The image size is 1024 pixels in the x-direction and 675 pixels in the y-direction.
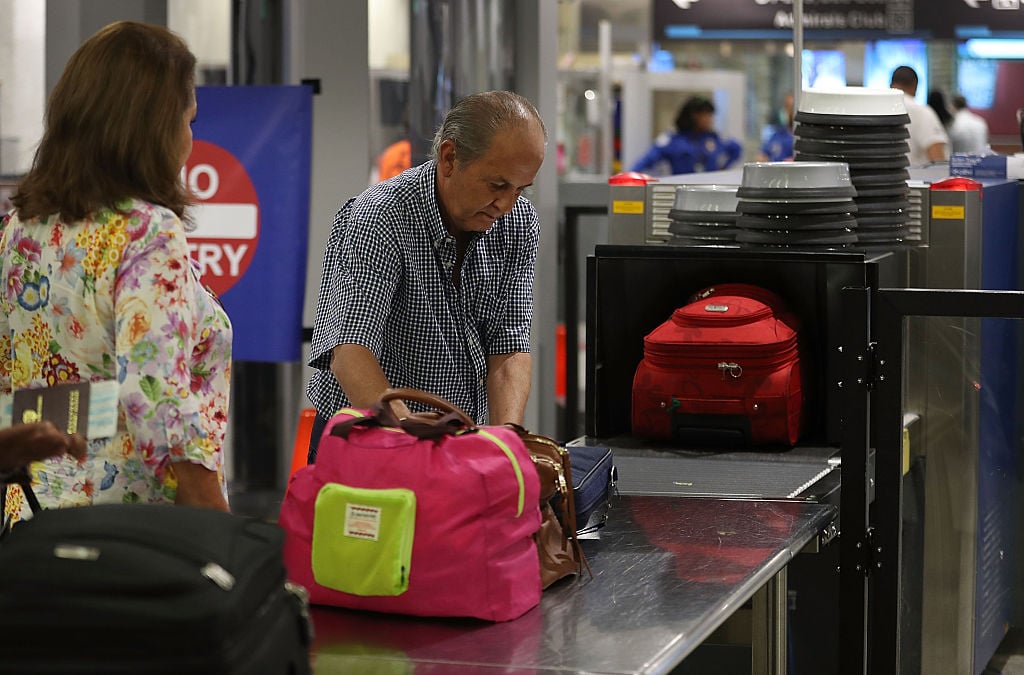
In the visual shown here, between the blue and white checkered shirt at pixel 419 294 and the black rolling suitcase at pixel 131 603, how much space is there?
120 centimetres

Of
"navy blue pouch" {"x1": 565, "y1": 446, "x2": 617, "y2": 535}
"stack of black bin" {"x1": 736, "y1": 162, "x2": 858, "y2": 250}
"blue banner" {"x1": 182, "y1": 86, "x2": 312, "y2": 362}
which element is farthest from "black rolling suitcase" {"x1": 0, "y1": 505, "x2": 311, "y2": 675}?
"blue banner" {"x1": 182, "y1": 86, "x2": 312, "y2": 362}

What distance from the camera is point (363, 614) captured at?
7.54ft

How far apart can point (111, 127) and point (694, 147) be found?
10.4 meters

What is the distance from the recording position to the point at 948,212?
12.8 ft

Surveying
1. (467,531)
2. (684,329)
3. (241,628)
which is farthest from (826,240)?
(241,628)

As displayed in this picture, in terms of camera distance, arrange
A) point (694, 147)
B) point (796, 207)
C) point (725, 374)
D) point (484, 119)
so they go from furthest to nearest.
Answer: point (694, 147)
point (796, 207)
point (725, 374)
point (484, 119)

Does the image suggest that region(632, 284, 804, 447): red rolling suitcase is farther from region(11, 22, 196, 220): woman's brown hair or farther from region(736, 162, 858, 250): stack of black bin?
region(11, 22, 196, 220): woman's brown hair

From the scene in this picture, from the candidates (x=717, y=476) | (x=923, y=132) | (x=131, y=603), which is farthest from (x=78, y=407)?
(x=923, y=132)

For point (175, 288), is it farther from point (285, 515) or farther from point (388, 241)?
point (388, 241)

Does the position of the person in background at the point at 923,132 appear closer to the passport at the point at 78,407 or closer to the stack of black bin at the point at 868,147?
the stack of black bin at the point at 868,147

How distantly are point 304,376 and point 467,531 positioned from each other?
13.2ft

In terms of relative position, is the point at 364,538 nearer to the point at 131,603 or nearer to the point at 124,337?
the point at 124,337

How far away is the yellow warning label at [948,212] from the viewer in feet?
12.8

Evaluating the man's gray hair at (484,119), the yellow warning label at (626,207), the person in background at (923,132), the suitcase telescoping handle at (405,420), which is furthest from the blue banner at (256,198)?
the person in background at (923,132)
